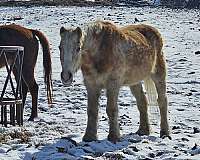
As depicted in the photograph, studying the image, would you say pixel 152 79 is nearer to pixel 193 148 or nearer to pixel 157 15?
pixel 193 148

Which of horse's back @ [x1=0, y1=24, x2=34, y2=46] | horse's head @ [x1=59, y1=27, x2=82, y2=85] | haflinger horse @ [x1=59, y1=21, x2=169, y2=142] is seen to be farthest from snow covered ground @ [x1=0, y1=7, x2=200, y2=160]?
horse's back @ [x1=0, y1=24, x2=34, y2=46]

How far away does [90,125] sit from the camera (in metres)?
8.08

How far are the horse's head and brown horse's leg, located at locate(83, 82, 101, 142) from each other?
1091mm

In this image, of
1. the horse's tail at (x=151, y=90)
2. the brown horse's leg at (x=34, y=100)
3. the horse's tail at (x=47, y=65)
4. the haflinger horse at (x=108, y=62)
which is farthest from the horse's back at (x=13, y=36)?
the horse's tail at (x=151, y=90)

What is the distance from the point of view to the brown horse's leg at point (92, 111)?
8023 millimetres

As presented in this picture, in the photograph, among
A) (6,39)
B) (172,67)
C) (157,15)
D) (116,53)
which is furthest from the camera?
(157,15)

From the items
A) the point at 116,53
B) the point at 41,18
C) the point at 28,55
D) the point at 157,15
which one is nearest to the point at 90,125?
the point at 116,53

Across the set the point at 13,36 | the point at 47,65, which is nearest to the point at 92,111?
the point at 47,65

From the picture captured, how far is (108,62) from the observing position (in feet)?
25.3

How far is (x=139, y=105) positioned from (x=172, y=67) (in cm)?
819

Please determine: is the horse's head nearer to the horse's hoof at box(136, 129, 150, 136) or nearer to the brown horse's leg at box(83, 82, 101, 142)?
the brown horse's leg at box(83, 82, 101, 142)

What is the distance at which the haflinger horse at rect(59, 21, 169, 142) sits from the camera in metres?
6.96

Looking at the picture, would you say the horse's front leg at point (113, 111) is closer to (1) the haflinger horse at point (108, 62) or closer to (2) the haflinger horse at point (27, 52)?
(1) the haflinger horse at point (108, 62)

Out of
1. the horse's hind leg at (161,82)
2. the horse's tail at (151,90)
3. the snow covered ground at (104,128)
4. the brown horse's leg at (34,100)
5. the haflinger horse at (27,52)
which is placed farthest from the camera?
the haflinger horse at (27,52)
